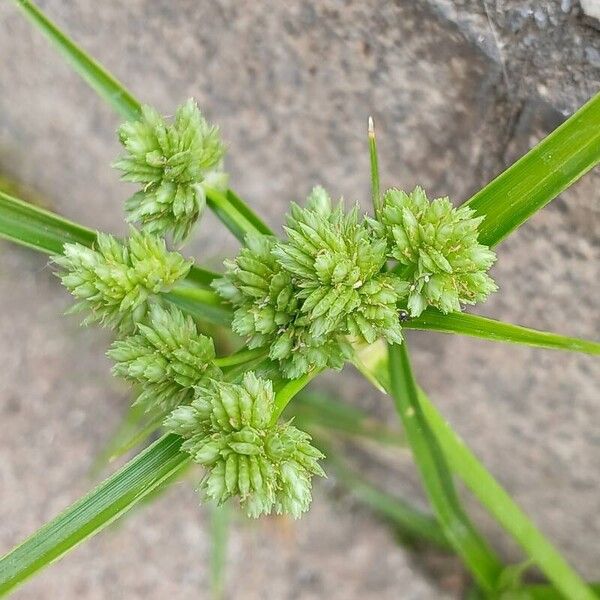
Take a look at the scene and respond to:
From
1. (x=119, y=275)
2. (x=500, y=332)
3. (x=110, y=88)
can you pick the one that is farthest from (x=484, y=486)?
(x=110, y=88)

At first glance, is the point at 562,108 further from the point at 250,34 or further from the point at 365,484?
the point at 365,484

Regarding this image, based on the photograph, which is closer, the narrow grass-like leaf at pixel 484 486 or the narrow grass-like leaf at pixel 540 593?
the narrow grass-like leaf at pixel 484 486

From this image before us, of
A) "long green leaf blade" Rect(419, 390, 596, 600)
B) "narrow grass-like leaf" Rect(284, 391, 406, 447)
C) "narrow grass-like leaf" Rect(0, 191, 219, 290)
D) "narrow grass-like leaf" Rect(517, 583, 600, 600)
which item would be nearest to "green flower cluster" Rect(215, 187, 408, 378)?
"narrow grass-like leaf" Rect(0, 191, 219, 290)

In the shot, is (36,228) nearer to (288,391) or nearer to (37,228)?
(37,228)

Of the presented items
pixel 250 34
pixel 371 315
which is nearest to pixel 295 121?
pixel 250 34

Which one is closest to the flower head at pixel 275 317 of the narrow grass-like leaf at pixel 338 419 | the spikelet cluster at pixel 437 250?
the spikelet cluster at pixel 437 250

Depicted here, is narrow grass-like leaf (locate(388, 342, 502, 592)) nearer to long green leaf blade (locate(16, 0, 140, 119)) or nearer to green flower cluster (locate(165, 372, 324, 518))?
green flower cluster (locate(165, 372, 324, 518))

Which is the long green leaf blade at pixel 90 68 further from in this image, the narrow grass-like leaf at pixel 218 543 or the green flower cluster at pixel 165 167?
the narrow grass-like leaf at pixel 218 543
